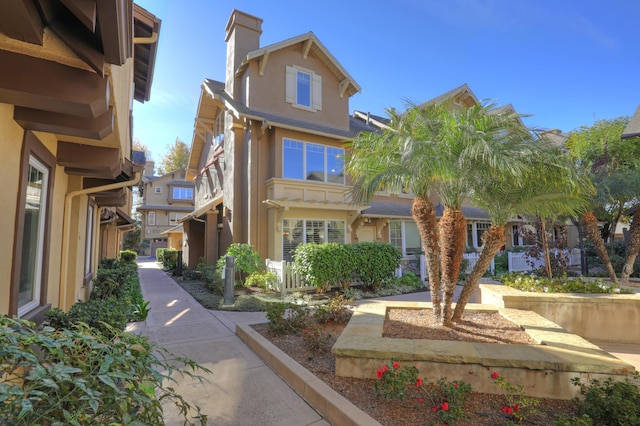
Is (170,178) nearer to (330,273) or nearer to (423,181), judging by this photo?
(330,273)

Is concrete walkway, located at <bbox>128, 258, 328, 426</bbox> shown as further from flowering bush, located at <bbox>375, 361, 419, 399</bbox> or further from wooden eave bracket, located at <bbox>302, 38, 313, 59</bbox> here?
wooden eave bracket, located at <bbox>302, 38, 313, 59</bbox>

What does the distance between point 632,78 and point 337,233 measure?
15718mm

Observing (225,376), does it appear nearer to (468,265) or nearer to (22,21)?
(22,21)

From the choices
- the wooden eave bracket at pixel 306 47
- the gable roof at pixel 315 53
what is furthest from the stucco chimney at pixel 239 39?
the wooden eave bracket at pixel 306 47

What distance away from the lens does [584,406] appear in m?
3.06

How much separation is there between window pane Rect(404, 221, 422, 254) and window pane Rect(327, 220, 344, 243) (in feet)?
14.8

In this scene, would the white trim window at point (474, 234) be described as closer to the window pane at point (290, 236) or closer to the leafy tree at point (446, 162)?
the window pane at point (290, 236)

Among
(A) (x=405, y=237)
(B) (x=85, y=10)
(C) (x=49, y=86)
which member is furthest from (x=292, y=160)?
(B) (x=85, y=10)

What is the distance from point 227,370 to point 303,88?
42.6 ft

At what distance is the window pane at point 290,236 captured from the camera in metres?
12.9

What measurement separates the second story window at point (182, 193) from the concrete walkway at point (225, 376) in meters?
34.4

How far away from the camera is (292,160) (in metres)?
13.4

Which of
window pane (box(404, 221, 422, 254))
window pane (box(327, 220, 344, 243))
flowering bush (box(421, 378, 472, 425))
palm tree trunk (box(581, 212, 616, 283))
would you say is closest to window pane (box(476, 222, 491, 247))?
window pane (box(404, 221, 422, 254))

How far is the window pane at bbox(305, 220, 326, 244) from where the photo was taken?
1349 centimetres
